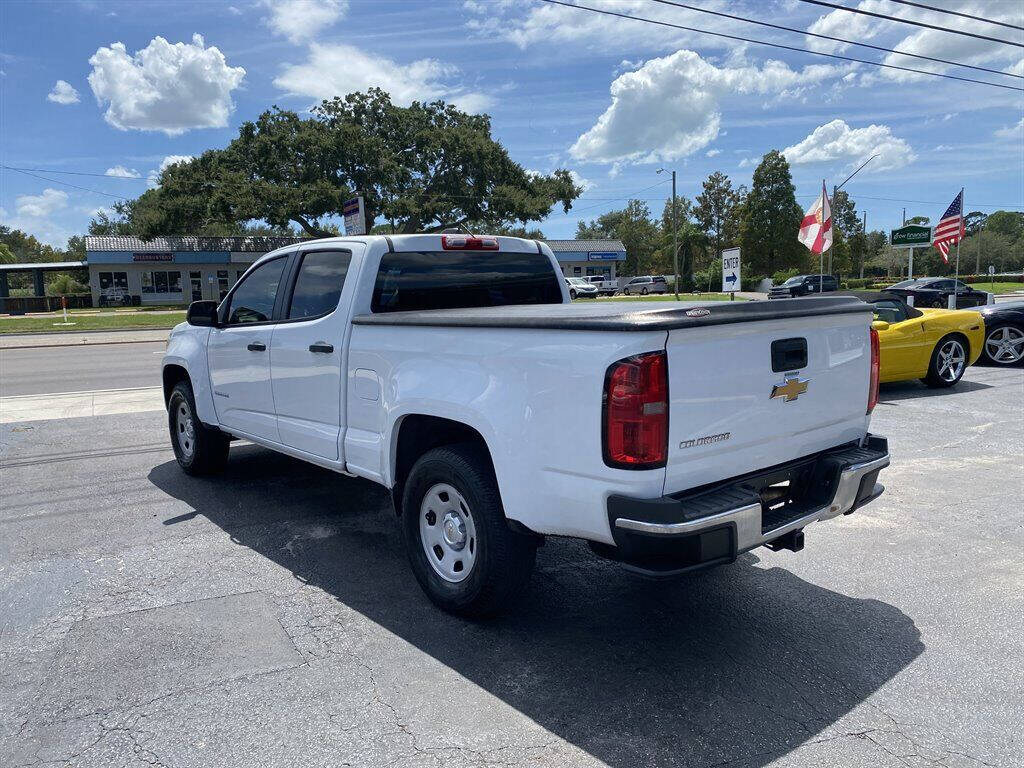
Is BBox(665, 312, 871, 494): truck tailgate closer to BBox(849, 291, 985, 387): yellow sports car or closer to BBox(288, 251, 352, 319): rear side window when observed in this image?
BBox(288, 251, 352, 319): rear side window

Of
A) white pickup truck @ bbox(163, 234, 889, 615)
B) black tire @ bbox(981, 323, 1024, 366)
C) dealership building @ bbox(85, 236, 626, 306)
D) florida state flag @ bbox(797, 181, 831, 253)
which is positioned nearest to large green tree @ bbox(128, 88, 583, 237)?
dealership building @ bbox(85, 236, 626, 306)

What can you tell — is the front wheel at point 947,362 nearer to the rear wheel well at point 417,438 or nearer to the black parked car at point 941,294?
the rear wheel well at point 417,438

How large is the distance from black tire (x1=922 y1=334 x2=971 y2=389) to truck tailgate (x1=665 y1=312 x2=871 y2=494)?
7.92 metres

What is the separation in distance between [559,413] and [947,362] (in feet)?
32.3

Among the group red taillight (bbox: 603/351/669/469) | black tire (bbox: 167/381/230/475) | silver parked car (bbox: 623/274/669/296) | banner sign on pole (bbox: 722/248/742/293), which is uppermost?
silver parked car (bbox: 623/274/669/296)

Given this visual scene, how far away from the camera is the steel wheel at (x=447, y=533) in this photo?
12.1 feet

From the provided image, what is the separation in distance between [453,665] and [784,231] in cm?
6750

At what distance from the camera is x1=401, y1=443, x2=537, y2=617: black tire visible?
346cm

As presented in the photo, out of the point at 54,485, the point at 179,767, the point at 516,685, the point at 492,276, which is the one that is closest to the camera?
the point at 179,767

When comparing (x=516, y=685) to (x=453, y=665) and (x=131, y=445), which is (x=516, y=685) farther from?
(x=131, y=445)

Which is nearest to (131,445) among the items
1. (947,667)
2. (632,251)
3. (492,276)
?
(492,276)

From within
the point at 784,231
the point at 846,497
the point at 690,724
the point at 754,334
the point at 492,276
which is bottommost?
the point at 690,724

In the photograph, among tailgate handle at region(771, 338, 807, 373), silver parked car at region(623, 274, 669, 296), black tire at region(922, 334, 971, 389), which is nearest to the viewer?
tailgate handle at region(771, 338, 807, 373)

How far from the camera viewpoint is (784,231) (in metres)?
64.8
